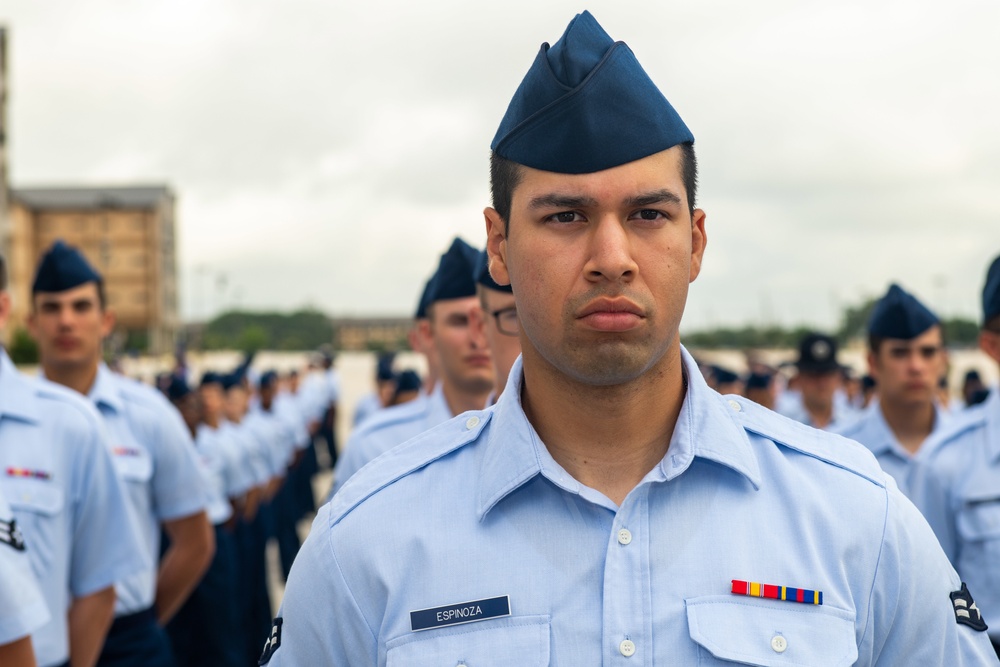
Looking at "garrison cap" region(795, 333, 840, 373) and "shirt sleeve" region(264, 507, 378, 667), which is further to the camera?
"garrison cap" region(795, 333, 840, 373)

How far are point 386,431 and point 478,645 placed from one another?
10.6 feet

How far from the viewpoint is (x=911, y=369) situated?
5941 mm

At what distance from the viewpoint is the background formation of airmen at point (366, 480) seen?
2.15 meters

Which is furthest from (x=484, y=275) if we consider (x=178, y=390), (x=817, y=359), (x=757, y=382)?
(x=178, y=390)

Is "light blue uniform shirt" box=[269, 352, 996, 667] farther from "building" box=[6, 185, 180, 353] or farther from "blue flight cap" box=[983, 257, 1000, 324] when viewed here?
"building" box=[6, 185, 180, 353]

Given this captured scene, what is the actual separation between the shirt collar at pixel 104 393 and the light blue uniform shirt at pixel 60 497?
3.97 feet

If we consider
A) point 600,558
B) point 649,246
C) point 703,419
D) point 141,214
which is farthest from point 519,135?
point 141,214

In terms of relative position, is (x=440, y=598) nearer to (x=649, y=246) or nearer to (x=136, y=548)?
(x=649, y=246)

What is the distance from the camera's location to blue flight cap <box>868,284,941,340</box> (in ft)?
19.5

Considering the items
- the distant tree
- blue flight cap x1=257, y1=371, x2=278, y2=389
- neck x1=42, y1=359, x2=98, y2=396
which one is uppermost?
neck x1=42, y1=359, x2=98, y2=396

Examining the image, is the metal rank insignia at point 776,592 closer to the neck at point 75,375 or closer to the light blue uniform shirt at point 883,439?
the light blue uniform shirt at point 883,439

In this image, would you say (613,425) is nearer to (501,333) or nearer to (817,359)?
(501,333)

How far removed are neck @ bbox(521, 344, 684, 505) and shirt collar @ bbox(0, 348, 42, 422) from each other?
105 inches

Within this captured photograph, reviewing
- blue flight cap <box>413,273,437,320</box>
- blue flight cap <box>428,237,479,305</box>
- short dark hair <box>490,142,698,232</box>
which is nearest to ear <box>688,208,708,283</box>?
short dark hair <box>490,142,698,232</box>
